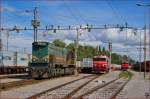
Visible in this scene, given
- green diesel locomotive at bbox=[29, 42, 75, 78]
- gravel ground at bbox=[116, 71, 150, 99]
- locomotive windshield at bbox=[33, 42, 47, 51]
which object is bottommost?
gravel ground at bbox=[116, 71, 150, 99]

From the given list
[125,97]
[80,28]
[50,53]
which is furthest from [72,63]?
[125,97]

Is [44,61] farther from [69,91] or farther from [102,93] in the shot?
[102,93]

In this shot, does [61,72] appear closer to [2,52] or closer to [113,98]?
[2,52]

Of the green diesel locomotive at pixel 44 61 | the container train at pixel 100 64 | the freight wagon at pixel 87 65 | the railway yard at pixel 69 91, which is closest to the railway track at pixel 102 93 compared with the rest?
the railway yard at pixel 69 91

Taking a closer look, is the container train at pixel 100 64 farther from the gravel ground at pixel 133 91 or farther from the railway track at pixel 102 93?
the railway track at pixel 102 93

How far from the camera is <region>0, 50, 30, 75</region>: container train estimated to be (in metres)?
52.1

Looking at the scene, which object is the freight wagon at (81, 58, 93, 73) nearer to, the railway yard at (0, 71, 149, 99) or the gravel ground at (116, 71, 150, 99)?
the gravel ground at (116, 71, 150, 99)

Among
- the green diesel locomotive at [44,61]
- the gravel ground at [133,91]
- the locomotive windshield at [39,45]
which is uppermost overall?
the locomotive windshield at [39,45]

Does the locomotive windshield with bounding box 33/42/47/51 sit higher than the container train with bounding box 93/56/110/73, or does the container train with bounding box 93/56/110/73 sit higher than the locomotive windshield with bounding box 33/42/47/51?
the locomotive windshield with bounding box 33/42/47/51

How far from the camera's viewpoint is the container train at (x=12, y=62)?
5209cm

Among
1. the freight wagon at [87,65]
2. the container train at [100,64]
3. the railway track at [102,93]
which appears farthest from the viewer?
the freight wagon at [87,65]

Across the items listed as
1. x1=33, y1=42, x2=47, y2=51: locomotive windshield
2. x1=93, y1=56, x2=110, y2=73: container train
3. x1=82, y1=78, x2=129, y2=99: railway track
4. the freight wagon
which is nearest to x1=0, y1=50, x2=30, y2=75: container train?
the freight wagon

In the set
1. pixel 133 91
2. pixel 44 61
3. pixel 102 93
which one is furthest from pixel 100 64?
pixel 102 93

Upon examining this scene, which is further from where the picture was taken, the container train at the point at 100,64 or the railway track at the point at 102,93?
the container train at the point at 100,64
